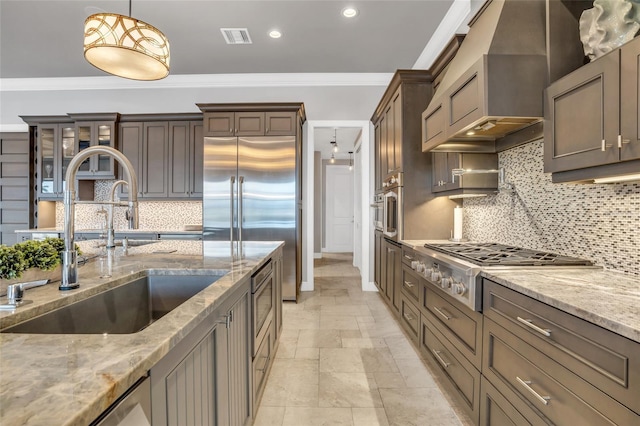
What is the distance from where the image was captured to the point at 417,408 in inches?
72.5

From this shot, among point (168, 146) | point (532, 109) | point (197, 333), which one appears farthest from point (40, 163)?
point (532, 109)

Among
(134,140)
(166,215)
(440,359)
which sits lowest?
(440,359)

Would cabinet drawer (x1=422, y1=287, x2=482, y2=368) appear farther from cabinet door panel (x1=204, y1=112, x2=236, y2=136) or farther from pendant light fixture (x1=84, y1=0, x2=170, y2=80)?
cabinet door panel (x1=204, y1=112, x2=236, y2=136)

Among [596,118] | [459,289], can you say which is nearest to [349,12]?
[596,118]

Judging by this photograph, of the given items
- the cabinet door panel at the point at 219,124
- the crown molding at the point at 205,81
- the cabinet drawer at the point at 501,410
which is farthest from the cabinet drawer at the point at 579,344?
the crown molding at the point at 205,81

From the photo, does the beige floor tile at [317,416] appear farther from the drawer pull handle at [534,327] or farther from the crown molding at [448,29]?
the crown molding at [448,29]

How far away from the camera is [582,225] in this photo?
162 cm

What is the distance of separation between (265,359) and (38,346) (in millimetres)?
1537

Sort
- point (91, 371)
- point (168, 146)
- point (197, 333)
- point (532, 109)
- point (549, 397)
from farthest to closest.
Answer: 1. point (168, 146)
2. point (532, 109)
3. point (549, 397)
4. point (197, 333)
5. point (91, 371)

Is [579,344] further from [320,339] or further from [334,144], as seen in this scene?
[334,144]

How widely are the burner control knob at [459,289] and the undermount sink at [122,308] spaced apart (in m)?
1.23

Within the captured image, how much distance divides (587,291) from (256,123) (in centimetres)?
362

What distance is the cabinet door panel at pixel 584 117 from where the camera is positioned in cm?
114

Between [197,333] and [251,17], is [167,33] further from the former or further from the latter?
[197,333]
